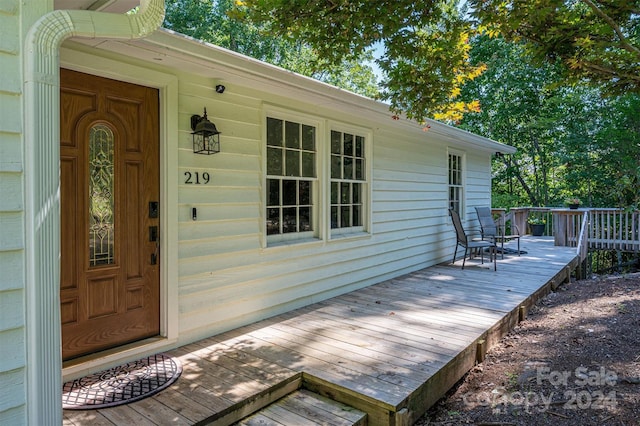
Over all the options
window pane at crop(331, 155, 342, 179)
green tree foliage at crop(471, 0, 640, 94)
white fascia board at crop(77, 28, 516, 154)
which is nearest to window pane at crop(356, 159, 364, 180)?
window pane at crop(331, 155, 342, 179)

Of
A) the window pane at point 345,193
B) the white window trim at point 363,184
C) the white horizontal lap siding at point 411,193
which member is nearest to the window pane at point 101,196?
the white window trim at point 363,184

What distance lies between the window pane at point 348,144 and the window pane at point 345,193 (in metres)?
0.41

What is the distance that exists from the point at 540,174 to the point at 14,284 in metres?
18.8

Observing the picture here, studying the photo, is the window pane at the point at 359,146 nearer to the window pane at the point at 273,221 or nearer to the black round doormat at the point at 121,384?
the window pane at the point at 273,221

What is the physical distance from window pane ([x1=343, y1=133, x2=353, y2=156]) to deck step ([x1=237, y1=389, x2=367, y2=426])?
333 cm

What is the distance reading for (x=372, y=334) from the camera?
3.62 metres

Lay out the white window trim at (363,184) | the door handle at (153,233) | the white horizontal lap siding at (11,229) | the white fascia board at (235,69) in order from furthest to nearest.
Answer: the white window trim at (363,184), the door handle at (153,233), the white fascia board at (235,69), the white horizontal lap siding at (11,229)

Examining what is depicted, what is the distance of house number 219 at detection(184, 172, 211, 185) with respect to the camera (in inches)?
132

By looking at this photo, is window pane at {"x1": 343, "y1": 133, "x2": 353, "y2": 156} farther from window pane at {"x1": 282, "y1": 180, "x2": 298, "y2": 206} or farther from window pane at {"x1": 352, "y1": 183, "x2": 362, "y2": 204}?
window pane at {"x1": 282, "y1": 180, "x2": 298, "y2": 206}

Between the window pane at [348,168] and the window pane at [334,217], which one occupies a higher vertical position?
the window pane at [348,168]

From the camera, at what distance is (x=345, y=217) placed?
5.35 m

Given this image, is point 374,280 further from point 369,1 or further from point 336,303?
point 369,1

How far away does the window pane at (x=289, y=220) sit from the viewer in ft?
14.6

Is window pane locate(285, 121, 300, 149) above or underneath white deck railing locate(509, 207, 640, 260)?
above
